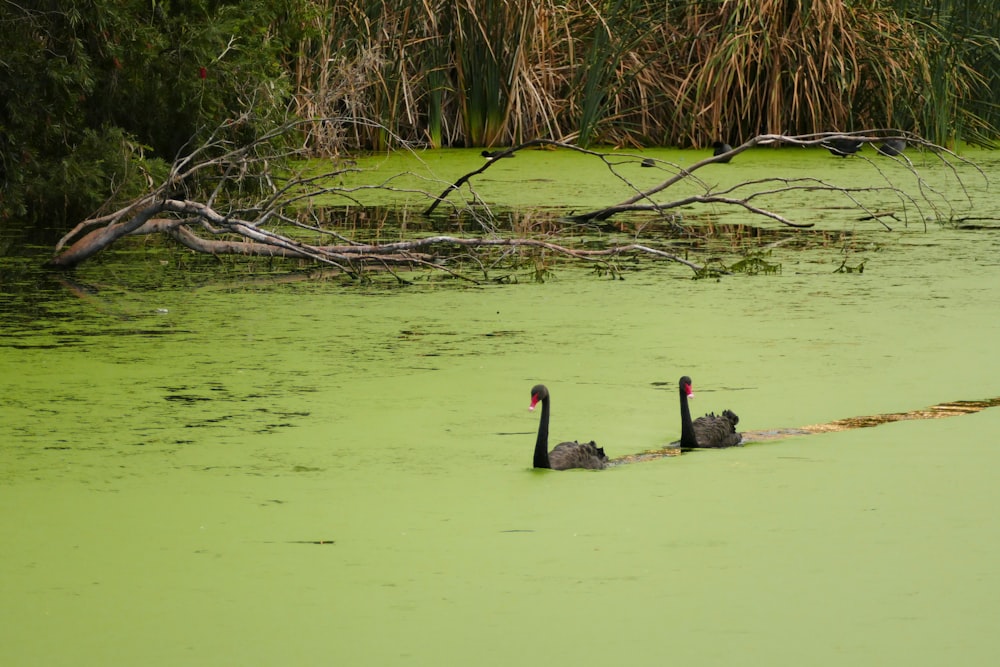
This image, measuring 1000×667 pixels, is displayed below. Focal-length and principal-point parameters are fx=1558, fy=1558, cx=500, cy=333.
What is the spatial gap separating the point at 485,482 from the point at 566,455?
0.66 ft

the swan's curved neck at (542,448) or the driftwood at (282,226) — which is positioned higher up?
the driftwood at (282,226)

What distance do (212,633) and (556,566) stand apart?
645 millimetres

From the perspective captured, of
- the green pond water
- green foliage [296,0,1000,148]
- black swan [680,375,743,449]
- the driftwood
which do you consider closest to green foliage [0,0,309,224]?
the driftwood

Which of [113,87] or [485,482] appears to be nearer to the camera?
[485,482]

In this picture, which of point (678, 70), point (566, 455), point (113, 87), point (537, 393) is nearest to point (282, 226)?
point (113, 87)

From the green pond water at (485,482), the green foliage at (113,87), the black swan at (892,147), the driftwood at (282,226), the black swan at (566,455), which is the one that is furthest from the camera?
the black swan at (892,147)

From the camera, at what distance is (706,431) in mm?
3711

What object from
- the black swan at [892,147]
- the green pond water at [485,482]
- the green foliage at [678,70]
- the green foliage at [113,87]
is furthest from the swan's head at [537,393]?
the black swan at [892,147]

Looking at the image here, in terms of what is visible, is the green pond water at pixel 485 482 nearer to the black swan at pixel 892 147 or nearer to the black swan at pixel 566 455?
the black swan at pixel 566 455

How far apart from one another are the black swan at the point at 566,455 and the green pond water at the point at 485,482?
0.05m

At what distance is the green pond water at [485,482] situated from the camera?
A: 2523 millimetres

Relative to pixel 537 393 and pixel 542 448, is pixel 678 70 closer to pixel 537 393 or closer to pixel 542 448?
pixel 537 393

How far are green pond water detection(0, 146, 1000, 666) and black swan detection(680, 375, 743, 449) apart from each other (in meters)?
0.08

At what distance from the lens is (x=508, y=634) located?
2494mm
